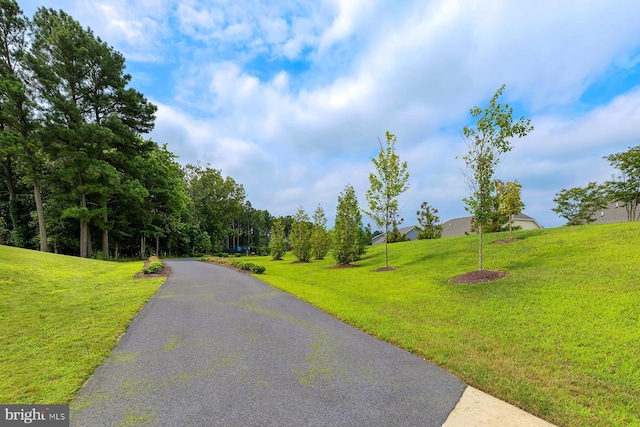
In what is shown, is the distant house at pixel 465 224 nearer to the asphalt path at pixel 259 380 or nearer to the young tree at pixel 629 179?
the young tree at pixel 629 179

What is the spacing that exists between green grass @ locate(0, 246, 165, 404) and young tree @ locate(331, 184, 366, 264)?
467 inches

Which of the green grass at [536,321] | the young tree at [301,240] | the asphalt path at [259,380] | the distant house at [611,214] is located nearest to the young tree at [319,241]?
the young tree at [301,240]

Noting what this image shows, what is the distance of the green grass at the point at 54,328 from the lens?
11.0 ft

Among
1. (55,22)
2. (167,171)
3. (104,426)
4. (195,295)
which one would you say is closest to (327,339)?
(104,426)

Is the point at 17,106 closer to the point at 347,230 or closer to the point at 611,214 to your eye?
the point at 347,230

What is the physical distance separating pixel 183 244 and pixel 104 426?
4696 cm

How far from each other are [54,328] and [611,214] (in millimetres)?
47380

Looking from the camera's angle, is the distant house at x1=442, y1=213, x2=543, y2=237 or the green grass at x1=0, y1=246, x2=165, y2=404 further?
the distant house at x1=442, y1=213, x2=543, y2=237

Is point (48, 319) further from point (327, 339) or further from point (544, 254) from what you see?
point (544, 254)

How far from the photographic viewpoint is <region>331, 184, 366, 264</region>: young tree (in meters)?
19.8

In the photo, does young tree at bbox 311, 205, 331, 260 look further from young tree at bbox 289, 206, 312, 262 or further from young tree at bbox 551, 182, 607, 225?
young tree at bbox 551, 182, 607, 225

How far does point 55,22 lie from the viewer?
22.6 metres

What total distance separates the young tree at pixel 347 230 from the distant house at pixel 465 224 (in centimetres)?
2643

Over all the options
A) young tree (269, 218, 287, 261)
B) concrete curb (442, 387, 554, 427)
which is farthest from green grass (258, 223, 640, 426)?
young tree (269, 218, 287, 261)
